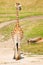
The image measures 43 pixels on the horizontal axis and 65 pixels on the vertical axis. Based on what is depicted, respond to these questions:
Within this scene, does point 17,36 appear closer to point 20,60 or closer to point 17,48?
point 17,48

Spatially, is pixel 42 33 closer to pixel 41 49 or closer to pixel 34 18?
pixel 41 49

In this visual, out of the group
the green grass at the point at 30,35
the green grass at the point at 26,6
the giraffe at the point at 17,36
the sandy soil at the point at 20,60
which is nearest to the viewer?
the sandy soil at the point at 20,60

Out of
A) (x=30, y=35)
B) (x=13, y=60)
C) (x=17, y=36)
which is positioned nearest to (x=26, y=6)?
(x=30, y=35)

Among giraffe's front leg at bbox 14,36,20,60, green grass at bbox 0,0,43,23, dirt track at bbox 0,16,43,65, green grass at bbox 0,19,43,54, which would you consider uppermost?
giraffe's front leg at bbox 14,36,20,60

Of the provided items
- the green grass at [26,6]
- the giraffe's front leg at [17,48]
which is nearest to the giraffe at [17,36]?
the giraffe's front leg at [17,48]

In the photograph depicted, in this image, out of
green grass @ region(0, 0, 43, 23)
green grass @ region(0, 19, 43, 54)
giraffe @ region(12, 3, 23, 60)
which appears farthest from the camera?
green grass @ region(0, 0, 43, 23)

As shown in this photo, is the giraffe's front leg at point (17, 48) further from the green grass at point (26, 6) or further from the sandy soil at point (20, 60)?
the green grass at point (26, 6)

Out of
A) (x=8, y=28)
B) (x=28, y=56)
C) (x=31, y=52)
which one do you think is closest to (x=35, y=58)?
(x=28, y=56)

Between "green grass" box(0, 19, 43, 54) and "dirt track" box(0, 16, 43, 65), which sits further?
"green grass" box(0, 19, 43, 54)

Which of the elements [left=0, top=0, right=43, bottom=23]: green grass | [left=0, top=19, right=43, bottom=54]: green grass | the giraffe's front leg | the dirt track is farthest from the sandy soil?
[left=0, top=0, right=43, bottom=23]: green grass

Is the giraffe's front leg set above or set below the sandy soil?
above

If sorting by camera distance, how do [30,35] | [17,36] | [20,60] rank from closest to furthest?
[20,60]
[17,36]
[30,35]

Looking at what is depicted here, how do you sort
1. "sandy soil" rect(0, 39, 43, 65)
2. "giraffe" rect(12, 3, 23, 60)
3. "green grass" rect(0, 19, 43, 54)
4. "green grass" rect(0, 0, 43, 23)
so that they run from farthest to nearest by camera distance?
1. "green grass" rect(0, 0, 43, 23)
2. "green grass" rect(0, 19, 43, 54)
3. "giraffe" rect(12, 3, 23, 60)
4. "sandy soil" rect(0, 39, 43, 65)

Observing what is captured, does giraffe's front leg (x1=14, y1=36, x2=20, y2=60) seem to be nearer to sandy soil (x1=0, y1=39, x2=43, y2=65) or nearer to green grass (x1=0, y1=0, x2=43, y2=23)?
sandy soil (x1=0, y1=39, x2=43, y2=65)
